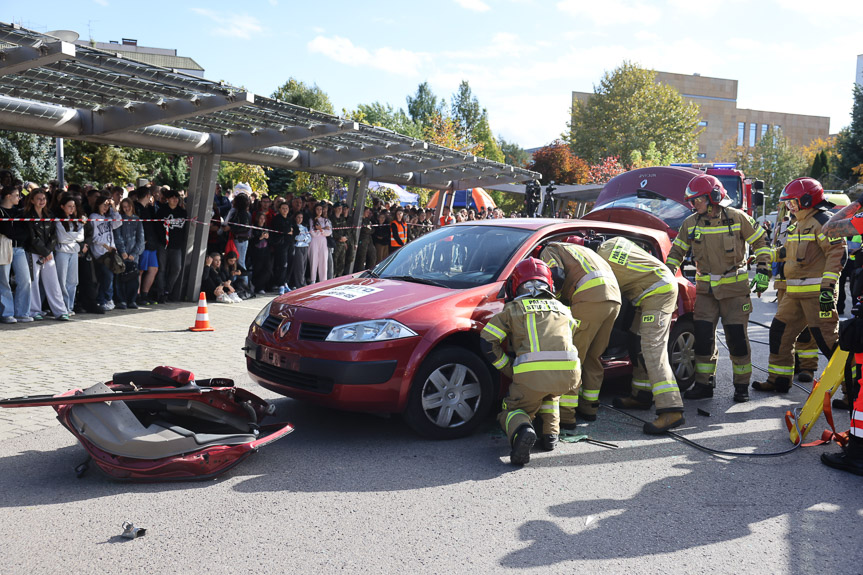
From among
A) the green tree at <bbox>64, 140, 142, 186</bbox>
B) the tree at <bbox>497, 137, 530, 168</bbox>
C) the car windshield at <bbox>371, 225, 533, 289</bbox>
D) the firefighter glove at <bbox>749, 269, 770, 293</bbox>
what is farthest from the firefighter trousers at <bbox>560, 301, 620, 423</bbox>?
the tree at <bbox>497, 137, 530, 168</bbox>

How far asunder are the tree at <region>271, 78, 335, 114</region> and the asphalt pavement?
1766 inches

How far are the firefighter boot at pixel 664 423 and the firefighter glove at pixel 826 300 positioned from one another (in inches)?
75.4

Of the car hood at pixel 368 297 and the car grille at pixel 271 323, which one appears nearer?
the car hood at pixel 368 297

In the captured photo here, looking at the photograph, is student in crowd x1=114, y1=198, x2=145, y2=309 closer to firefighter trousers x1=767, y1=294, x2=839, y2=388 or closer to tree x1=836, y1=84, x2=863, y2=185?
firefighter trousers x1=767, y1=294, x2=839, y2=388

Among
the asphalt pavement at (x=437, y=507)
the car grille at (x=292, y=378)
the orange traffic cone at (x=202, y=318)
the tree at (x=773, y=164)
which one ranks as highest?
the tree at (x=773, y=164)

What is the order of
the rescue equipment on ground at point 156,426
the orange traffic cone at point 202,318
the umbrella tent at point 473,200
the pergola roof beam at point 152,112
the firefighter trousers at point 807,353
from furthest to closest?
the umbrella tent at point 473,200 < the pergola roof beam at point 152,112 < the orange traffic cone at point 202,318 < the firefighter trousers at point 807,353 < the rescue equipment on ground at point 156,426

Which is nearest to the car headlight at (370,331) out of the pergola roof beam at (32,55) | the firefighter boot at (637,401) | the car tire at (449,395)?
the car tire at (449,395)

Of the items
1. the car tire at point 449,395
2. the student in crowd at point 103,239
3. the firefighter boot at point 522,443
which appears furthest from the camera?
the student in crowd at point 103,239

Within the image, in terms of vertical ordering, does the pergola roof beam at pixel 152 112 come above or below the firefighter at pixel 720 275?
above

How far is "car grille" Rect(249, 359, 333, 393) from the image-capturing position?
5.11 m

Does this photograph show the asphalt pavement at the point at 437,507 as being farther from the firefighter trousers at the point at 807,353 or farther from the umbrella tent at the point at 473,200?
the umbrella tent at the point at 473,200

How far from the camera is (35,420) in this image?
563cm

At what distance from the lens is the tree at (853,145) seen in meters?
39.3

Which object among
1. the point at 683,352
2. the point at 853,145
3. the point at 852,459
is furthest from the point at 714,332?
the point at 853,145
